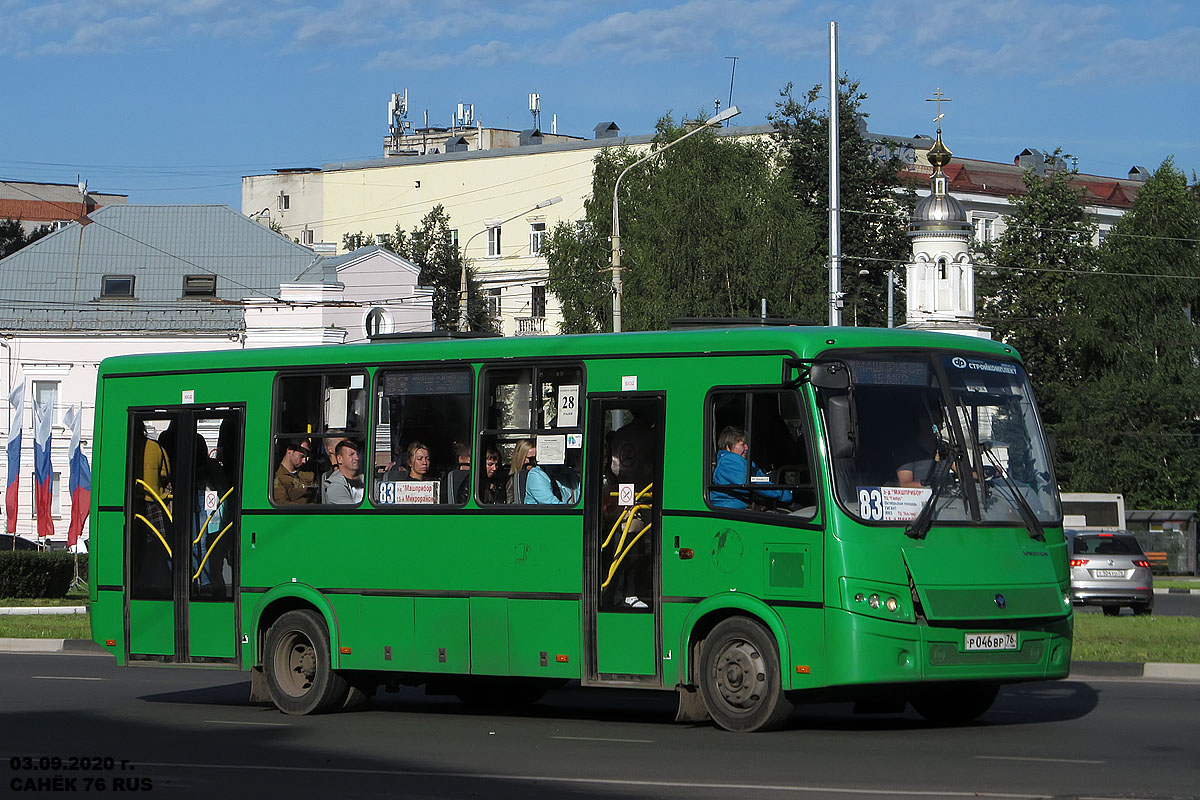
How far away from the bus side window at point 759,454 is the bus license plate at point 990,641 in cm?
138

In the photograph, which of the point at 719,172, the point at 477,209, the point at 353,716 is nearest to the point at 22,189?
the point at 477,209

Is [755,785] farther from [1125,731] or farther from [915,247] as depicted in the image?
[915,247]

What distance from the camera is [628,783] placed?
11.1 m

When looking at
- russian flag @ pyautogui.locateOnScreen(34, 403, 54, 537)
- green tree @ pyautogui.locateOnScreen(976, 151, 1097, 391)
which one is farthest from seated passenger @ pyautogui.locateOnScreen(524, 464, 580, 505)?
green tree @ pyautogui.locateOnScreen(976, 151, 1097, 391)

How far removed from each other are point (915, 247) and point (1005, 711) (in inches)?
2132

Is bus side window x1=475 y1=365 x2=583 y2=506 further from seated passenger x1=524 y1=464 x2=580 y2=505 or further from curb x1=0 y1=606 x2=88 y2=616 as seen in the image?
curb x1=0 y1=606 x2=88 y2=616

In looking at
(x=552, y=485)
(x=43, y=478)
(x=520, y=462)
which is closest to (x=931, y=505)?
(x=552, y=485)

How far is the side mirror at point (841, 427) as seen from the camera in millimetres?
13211

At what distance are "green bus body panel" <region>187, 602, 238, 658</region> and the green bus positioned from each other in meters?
0.02

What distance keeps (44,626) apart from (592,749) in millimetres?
16893

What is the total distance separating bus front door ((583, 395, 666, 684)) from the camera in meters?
14.2

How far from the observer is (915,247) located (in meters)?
68.6

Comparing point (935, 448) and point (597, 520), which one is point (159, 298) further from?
point (935, 448)

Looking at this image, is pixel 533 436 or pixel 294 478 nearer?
pixel 533 436
